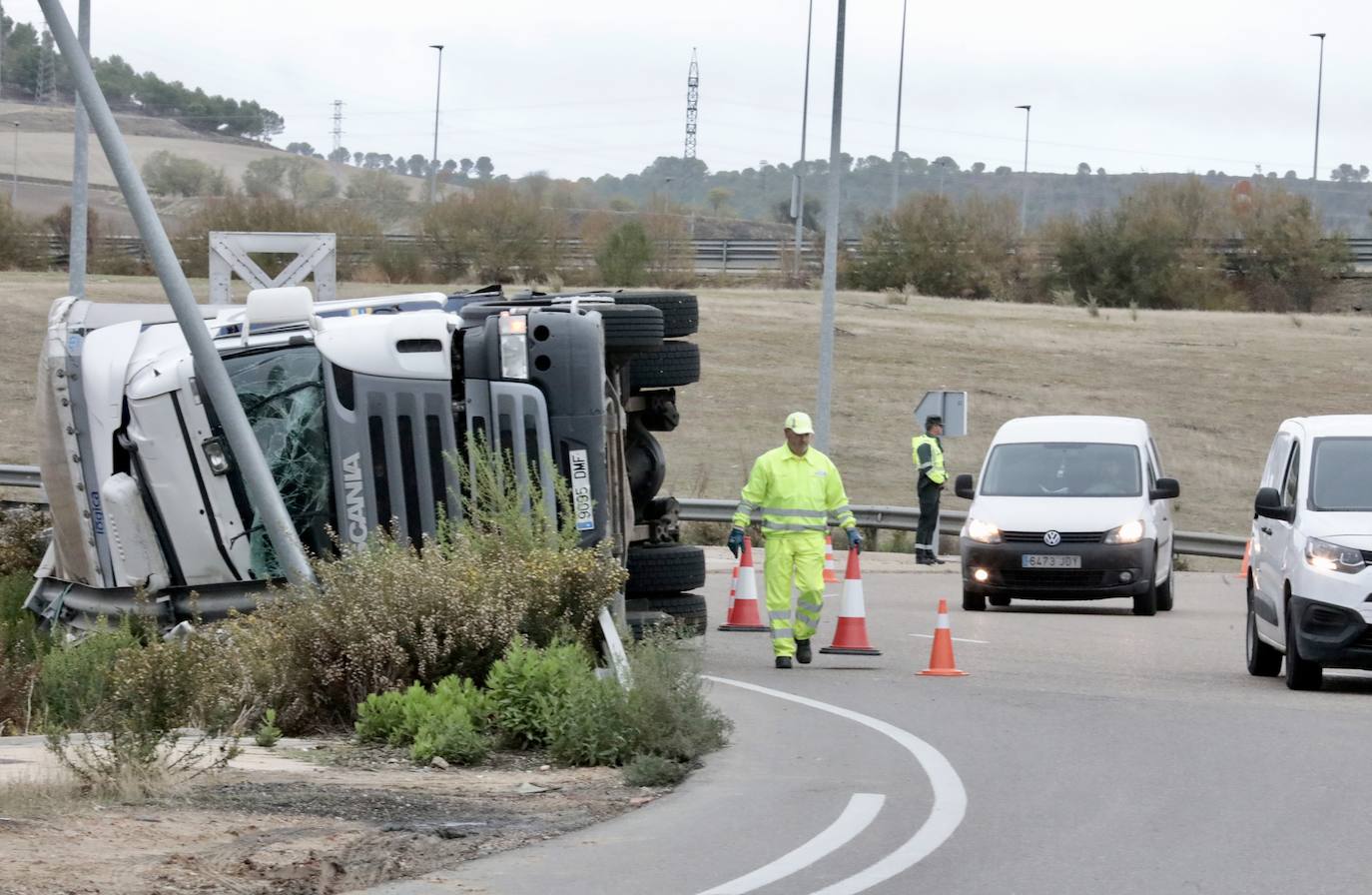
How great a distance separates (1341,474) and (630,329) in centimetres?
501

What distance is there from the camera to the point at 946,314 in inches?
2050

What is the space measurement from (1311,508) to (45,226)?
185ft

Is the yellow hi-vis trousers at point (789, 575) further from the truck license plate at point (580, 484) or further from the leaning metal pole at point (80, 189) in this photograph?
the leaning metal pole at point (80, 189)

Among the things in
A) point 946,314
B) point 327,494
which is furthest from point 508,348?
point 946,314

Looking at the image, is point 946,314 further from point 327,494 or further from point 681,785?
point 681,785

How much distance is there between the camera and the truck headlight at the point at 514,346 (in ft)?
42.7

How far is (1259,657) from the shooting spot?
47.3 feet

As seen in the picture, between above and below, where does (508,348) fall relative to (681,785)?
above

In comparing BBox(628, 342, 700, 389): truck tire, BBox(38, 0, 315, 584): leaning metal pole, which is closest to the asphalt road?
BBox(628, 342, 700, 389): truck tire

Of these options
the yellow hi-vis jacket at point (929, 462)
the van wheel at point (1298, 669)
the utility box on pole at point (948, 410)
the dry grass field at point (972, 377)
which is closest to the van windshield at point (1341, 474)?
the van wheel at point (1298, 669)

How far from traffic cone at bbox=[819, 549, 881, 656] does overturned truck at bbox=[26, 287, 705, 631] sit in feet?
7.31

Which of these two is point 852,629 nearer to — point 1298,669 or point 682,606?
point 682,606

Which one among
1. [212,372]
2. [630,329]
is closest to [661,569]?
[630,329]

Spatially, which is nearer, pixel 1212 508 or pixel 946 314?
pixel 1212 508
